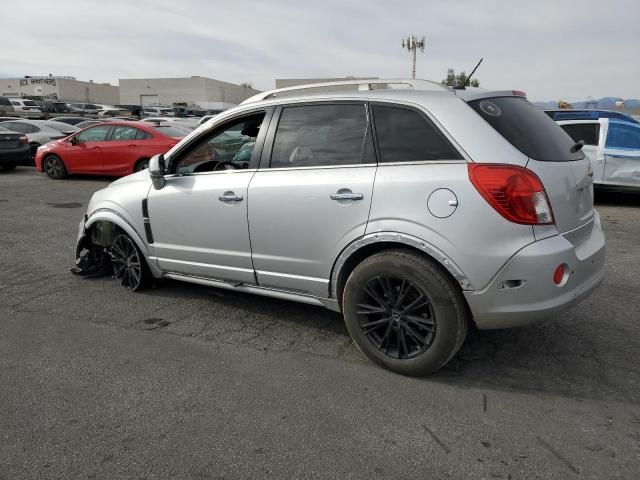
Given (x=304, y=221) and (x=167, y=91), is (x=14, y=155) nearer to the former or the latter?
(x=304, y=221)

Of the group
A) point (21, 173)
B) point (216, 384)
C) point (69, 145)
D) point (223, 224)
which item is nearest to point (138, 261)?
point (223, 224)

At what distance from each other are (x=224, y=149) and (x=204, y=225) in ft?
2.78

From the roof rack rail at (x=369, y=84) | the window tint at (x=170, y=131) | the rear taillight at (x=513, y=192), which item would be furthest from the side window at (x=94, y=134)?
the rear taillight at (x=513, y=192)

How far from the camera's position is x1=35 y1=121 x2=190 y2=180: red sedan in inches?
452

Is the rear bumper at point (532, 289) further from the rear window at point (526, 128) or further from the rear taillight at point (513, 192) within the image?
the rear window at point (526, 128)

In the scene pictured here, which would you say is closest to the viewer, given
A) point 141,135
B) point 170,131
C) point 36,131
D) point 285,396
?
point 285,396

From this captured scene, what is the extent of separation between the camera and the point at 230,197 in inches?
147

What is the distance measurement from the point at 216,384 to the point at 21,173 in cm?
1430

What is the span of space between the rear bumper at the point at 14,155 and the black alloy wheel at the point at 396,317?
14.2 m

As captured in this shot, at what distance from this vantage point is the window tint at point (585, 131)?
9.38 m

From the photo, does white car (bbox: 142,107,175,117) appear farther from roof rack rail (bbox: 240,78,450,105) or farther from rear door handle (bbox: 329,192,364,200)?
rear door handle (bbox: 329,192,364,200)

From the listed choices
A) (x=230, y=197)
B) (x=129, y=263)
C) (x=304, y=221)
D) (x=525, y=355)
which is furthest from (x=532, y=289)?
(x=129, y=263)

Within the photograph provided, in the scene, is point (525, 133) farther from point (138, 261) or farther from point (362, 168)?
point (138, 261)

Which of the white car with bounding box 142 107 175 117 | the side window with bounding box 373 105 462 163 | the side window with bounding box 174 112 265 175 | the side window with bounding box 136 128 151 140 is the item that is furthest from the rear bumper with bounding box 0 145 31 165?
the white car with bounding box 142 107 175 117
